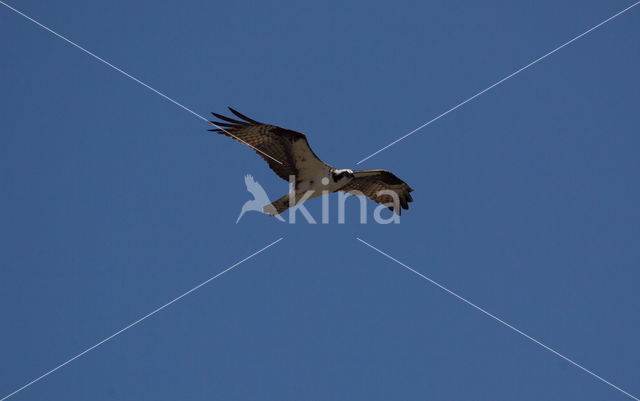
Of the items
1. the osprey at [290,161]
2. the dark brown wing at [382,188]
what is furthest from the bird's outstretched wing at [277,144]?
the dark brown wing at [382,188]

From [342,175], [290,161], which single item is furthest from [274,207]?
[342,175]

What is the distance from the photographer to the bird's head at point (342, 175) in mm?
16094

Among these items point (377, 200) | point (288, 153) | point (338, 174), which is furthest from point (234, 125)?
point (377, 200)

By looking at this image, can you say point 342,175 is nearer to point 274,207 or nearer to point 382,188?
point 274,207

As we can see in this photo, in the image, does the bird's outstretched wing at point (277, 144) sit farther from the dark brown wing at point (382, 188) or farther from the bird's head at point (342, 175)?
the dark brown wing at point (382, 188)

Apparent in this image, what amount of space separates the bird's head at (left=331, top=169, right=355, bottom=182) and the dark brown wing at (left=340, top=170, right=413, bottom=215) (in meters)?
1.16

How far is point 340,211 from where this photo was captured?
690 inches

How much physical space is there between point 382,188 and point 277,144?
3049mm

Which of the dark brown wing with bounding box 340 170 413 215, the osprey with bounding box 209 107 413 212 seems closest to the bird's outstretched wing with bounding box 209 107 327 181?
the osprey with bounding box 209 107 413 212

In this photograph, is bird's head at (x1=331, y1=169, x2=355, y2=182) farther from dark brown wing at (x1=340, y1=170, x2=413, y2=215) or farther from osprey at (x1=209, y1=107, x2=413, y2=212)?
dark brown wing at (x1=340, y1=170, x2=413, y2=215)

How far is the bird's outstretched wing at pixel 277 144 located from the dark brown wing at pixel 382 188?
164 centimetres

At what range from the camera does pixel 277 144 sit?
16203mm

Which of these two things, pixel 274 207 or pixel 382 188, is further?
pixel 382 188

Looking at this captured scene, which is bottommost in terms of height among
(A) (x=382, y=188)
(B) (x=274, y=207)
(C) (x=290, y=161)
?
(B) (x=274, y=207)
